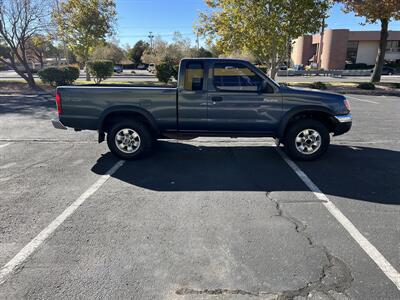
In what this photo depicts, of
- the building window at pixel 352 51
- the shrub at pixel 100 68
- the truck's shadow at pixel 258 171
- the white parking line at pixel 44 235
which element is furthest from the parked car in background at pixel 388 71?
the white parking line at pixel 44 235

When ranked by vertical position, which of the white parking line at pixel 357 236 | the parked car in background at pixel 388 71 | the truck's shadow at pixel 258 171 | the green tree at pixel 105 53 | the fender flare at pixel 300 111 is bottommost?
the white parking line at pixel 357 236

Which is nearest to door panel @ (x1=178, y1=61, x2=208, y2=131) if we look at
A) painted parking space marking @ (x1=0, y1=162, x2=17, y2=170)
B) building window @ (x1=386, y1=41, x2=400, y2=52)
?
painted parking space marking @ (x1=0, y1=162, x2=17, y2=170)

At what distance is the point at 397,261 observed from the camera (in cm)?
292

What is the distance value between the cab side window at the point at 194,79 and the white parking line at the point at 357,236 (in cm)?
243

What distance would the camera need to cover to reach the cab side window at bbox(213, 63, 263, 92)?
5625 millimetres

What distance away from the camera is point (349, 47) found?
6003 centimetres

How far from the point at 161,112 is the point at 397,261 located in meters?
4.20

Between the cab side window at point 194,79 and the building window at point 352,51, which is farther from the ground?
the building window at point 352,51

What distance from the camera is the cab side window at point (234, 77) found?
5.62 meters

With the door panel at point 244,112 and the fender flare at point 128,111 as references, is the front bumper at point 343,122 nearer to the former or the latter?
the door panel at point 244,112

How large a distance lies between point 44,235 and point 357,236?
3480mm

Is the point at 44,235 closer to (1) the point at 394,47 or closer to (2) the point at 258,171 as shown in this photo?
(2) the point at 258,171

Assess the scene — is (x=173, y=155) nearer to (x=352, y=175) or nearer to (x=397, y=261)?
(x=352, y=175)

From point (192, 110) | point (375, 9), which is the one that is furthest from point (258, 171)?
point (375, 9)
